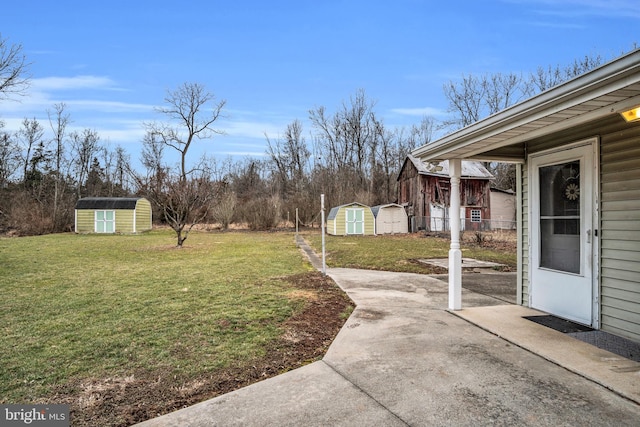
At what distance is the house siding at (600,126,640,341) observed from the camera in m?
3.42

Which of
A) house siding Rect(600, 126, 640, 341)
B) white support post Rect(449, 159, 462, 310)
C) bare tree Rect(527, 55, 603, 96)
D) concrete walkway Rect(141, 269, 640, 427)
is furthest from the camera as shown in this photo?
bare tree Rect(527, 55, 603, 96)

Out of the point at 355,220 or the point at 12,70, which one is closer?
the point at 12,70

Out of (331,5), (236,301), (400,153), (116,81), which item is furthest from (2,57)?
(400,153)

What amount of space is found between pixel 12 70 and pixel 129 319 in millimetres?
10307

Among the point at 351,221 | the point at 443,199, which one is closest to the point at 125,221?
the point at 351,221

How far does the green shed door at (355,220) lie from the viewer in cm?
2258

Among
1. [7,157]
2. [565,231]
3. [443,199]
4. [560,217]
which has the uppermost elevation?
[7,157]

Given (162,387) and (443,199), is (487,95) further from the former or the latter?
(162,387)

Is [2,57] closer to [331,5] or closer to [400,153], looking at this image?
[331,5]

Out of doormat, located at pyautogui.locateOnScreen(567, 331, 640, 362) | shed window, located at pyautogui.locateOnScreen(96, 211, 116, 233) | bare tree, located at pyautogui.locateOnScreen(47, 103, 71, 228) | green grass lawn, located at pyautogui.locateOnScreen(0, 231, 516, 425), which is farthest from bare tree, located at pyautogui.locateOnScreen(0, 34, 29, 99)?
bare tree, located at pyautogui.locateOnScreen(47, 103, 71, 228)

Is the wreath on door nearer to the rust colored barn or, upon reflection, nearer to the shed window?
the rust colored barn

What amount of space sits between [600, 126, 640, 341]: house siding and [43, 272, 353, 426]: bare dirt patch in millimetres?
2872

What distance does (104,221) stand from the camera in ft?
77.2

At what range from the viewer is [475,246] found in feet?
48.9
